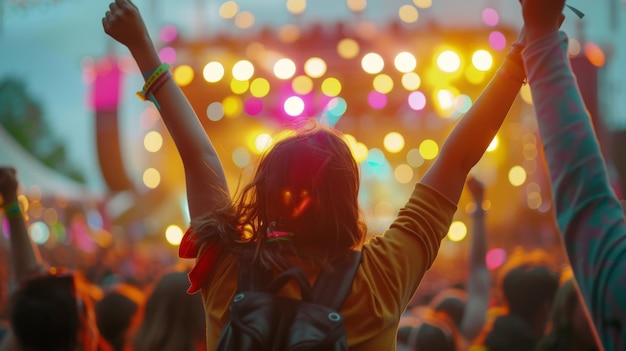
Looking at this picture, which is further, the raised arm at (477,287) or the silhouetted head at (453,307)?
the silhouetted head at (453,307)

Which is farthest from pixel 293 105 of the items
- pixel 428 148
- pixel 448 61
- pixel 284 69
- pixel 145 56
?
pixel 145 56

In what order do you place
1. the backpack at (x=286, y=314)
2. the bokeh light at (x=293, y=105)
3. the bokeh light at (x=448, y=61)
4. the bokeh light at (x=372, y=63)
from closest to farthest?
the backpack at (x=286, y=314) < the bokeh light at (x=448, y=61) < the bokeh light at (x=372, y=63) < the bokeh light at (x=293, y=105)

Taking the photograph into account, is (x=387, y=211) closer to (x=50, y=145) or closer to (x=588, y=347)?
(x=588, y=347)

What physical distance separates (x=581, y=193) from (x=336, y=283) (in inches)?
24.5

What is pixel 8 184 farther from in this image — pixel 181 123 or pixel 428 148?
pixel 428 148

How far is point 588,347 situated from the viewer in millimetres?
2670

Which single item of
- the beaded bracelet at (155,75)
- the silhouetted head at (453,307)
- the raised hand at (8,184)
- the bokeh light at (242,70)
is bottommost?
the silhouetted head at (453,307)

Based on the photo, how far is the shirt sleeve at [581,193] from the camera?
121 centimetres

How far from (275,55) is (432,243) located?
41.2 ft

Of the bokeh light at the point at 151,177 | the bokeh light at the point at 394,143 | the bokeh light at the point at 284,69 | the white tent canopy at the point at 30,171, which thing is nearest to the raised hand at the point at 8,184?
the bokeh light at the point at 284,69

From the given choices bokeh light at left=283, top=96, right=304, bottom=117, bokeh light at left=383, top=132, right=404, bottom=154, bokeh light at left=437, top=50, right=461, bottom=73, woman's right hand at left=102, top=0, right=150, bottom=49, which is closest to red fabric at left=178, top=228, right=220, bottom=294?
woman's right hand at left=102, top=0, right=150, bottom=49

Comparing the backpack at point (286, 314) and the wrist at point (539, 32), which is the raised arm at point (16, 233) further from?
the wrist at point (539, 32)

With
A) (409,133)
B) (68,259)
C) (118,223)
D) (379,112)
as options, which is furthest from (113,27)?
(118,223)

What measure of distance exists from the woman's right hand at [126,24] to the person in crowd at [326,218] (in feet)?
1.55
